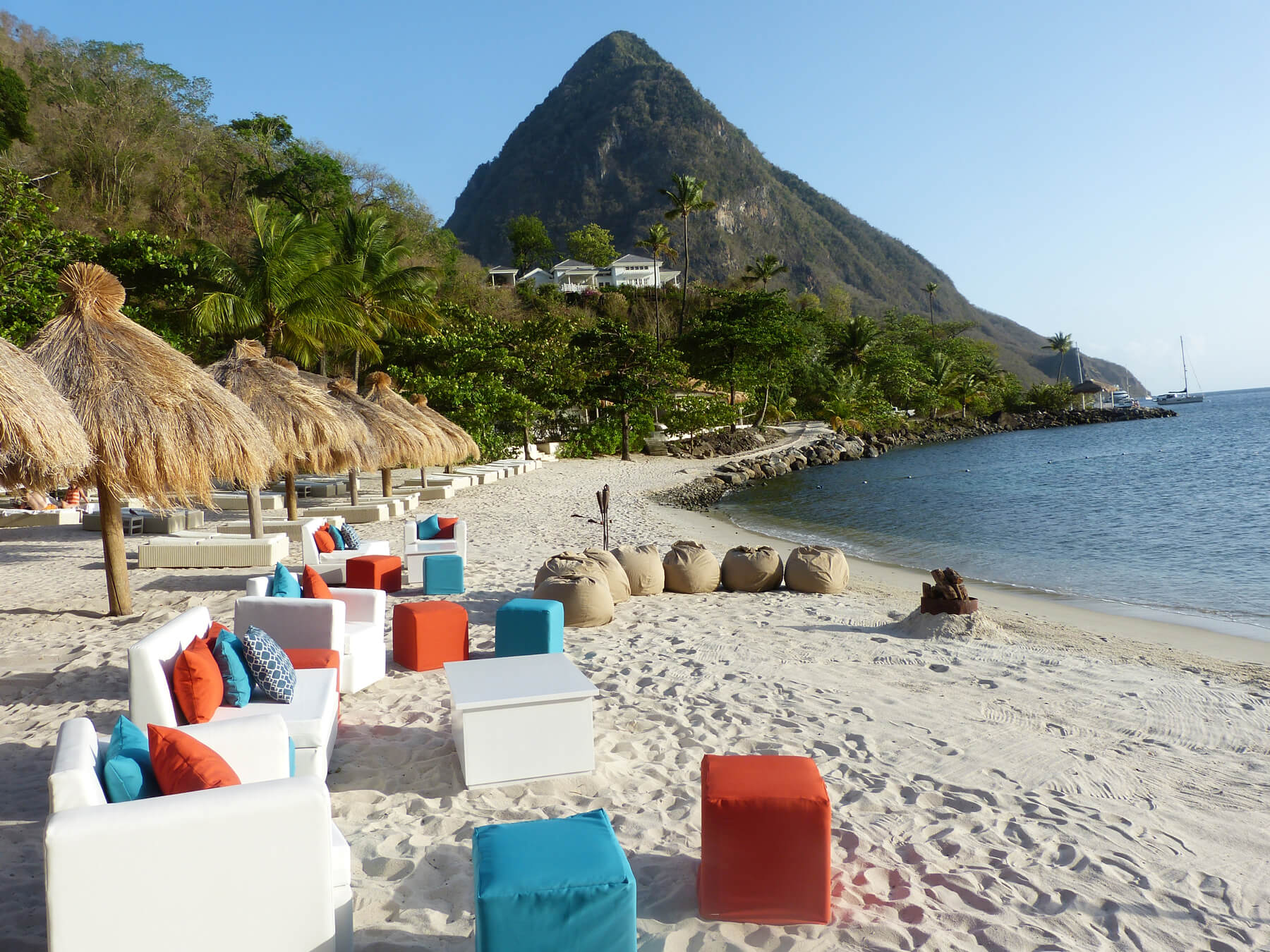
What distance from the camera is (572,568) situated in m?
7.34

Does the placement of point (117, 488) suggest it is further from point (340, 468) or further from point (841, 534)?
point (841, 534)

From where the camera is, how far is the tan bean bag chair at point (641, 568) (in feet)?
27.1

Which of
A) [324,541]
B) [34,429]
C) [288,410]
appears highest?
[288,410]

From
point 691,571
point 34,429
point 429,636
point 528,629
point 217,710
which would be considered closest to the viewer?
point 217,710

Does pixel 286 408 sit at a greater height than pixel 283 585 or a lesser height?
greater

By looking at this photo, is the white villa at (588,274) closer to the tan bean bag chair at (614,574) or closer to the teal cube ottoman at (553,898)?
the tan bean bag chair at (614,574)

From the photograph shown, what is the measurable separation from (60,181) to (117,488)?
2806cm

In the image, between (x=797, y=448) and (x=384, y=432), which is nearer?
(x=384, y=432)

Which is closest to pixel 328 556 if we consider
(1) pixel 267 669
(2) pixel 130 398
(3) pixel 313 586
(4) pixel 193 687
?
(2) pixel 130 398

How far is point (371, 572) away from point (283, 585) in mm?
2553

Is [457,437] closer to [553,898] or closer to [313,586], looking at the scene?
[313,586]

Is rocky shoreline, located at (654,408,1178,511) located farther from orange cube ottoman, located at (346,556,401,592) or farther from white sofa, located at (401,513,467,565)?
orange cube ottoman, located at (346,556,401,592)

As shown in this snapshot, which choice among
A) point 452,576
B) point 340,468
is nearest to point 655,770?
point 452,576

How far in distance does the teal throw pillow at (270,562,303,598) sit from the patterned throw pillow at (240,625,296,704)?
1.36m
